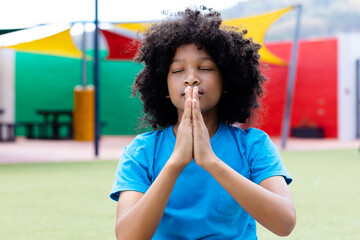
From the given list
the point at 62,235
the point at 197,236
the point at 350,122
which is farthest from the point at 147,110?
the point at 350,122

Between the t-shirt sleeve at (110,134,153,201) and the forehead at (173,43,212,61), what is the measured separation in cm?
32

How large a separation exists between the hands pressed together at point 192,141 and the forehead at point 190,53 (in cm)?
23

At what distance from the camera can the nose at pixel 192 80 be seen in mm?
1657

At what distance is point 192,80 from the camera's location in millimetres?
1657

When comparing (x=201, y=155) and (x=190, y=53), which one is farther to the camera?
(x=190, y=53)

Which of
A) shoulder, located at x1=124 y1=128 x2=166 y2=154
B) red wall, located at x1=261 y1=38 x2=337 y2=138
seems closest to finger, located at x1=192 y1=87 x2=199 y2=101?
shoulder, located at x1=124 y1=128 x2=166 y2=154

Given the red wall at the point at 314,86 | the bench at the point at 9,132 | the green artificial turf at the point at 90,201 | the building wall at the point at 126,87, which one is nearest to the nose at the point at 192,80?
the green artificial turf at the point at 90,201

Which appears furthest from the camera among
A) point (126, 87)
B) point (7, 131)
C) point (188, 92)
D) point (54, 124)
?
point (126, 87)

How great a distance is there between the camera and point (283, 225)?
1.57 meters

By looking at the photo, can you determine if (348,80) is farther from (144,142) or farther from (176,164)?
(176,164)

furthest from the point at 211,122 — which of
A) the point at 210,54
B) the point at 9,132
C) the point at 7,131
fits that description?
the point at 7,131

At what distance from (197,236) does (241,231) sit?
18 centimetres

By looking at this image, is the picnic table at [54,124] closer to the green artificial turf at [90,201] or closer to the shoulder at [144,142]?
the green artificial turf at [90,201]

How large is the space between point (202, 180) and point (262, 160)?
0.21 m
